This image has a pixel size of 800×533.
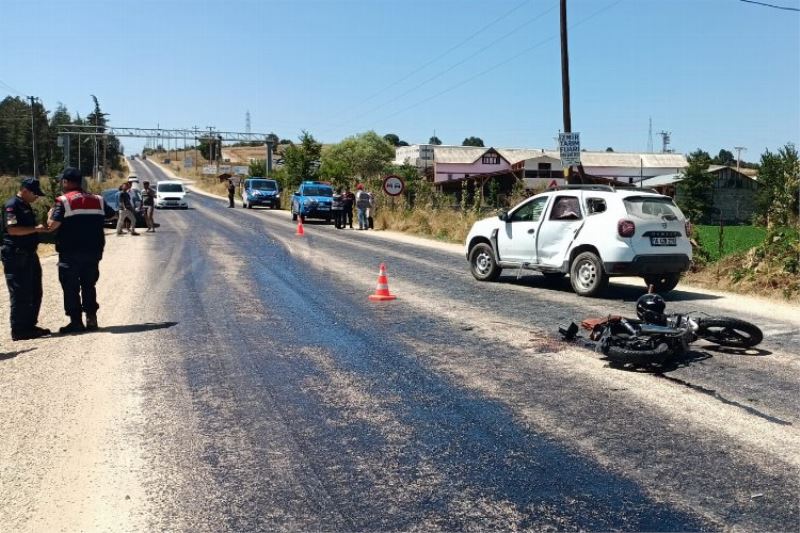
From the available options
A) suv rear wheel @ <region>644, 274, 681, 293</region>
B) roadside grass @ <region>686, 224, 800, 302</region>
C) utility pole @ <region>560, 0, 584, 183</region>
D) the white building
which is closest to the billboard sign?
utility pole @ <region>560, 0, 584, 183</region>

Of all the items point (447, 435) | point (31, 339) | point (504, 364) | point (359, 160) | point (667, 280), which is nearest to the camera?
point (447, 435)

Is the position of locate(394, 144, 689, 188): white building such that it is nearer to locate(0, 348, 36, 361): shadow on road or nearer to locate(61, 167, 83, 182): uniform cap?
locate(61, 167, 83, 182): uniform cap

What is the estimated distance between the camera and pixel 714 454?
182 inches

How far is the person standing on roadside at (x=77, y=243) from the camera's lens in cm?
853

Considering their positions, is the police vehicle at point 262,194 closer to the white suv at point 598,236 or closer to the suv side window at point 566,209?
the white suv at point 598,236

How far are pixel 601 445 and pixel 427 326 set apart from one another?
4.40m

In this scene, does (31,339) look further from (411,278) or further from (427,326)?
(411,278)

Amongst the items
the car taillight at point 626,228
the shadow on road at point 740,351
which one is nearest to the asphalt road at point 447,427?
the shadow on road at point 740,351

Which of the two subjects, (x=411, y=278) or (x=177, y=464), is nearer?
(x=177, y=464)

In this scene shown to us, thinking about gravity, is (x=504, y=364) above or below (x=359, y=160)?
below

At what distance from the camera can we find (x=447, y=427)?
5176 millimetres

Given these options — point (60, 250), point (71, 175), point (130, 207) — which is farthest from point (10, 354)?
point (130, 207)

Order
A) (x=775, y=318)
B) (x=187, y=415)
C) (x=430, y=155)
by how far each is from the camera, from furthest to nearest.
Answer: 1. (x=430, y=155)
2. (x=775, y=318)
3. (x=187, y=415)

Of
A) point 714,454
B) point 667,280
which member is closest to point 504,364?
point 714,454
